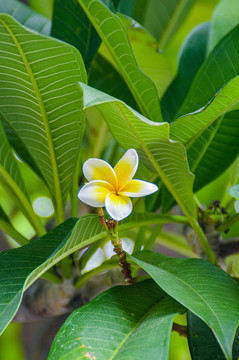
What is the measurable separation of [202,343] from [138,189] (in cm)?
21

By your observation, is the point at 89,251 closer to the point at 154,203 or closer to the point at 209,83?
the point at 154,203

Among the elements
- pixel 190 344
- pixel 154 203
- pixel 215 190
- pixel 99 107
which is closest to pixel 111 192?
pixel 99 107

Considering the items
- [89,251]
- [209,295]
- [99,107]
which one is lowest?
[89,251]

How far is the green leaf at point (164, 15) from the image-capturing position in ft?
3.10

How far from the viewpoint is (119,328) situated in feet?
1.29

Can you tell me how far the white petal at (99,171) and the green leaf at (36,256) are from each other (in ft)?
0.26

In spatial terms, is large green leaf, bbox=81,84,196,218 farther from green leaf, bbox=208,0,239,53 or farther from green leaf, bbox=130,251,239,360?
green leaf, bbox=208,0,239,53

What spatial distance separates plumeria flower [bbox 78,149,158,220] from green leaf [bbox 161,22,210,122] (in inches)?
17.3

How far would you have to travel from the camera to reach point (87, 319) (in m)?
0.39

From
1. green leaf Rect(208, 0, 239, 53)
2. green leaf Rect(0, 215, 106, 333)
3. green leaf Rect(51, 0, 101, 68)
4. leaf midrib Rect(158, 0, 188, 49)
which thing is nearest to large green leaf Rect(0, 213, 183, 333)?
green leaf Rect(0, 215, 106, 333)

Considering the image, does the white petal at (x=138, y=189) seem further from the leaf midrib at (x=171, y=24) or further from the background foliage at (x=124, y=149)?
the leaf midrib at (x=171, y=24)

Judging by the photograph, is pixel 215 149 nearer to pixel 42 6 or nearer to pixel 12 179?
pixel 12 179

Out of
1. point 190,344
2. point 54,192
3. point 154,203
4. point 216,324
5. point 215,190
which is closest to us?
point 216,324

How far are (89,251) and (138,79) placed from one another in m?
0.26
